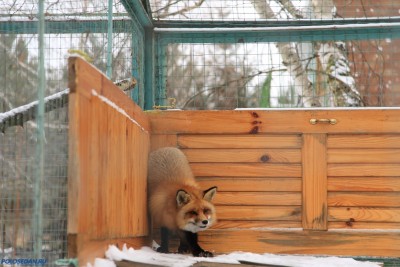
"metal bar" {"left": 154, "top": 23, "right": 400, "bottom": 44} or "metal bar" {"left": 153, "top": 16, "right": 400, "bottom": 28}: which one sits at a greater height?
"metal bar" {"left": 153, "top": 16, "right": 400, "bottom": 28}

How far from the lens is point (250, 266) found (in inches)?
176

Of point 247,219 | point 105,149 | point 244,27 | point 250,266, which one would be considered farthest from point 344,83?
point 105,149

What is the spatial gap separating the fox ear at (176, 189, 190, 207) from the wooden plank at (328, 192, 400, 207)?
1.38 meters

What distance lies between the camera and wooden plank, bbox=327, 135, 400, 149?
6031 millimetres

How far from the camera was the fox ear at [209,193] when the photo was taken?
566 centimetres

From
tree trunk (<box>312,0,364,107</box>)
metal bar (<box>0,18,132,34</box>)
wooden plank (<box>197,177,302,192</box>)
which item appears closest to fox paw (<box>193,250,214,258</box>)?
wooden plank (<box>197,177,302,192</box>)

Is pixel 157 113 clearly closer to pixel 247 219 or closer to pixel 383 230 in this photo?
pixel 247 219

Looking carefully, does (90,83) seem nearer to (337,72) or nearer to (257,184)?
(257,184)

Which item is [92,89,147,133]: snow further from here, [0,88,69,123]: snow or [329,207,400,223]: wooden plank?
[329,207,400,223]: wooden plank

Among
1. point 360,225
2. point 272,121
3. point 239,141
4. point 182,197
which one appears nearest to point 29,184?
point 182,197

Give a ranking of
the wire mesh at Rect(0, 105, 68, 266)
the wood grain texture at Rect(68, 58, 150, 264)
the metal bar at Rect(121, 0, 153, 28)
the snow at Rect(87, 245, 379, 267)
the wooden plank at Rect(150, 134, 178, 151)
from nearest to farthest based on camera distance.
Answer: the wood grain texture at Rect(68, 58, 150, 264) → the wire mesh at Rect(0, 105, 68, 266) → the snow at Rect(87, 245, 379, 267) → the metal bar at Rect(121, 0, 153, 28) → the wooden plank at Rect(150, 134, 178, 151)

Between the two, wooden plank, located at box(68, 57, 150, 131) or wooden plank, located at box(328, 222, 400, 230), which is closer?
wooden plank, located at box(68, 57, 150, 131)

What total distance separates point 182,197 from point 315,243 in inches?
52.6

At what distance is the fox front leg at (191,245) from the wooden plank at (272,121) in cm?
102
